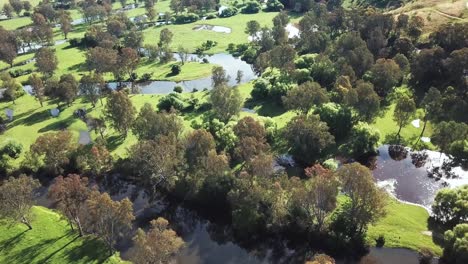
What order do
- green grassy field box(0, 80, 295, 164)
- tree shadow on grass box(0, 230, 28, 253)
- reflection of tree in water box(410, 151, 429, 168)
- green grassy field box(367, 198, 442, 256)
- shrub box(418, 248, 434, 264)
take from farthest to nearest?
green grassy field box(0, 80, 295, 164)
reflection of tree in water box(410, 151, 429, 168)
tree shadow on grass box(0, 230, 28, 253)
green grassy field box(367, 198, 442, 256)
shrub box(418, 248, 434, 264)

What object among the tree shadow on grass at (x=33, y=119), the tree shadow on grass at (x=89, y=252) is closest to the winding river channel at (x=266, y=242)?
the tree shadow on grass at (x=89, y=252)

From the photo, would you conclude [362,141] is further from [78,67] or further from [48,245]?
[78,67]

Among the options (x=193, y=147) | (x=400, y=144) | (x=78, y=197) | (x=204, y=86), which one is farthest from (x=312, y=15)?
(x=78, y=197)

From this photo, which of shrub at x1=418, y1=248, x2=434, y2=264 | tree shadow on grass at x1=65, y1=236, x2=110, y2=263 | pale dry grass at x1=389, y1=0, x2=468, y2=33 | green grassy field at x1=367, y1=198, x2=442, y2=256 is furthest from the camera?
pale dry grass at x1=389, y1=0, x2=468, y2=33

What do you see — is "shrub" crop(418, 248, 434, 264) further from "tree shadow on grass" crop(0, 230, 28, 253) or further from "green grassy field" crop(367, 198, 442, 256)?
"tree shadow on grass" crop(0, 230, 28, 253)

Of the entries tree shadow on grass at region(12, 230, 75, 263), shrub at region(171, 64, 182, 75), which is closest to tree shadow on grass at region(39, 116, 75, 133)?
shrub at region(171, 64, 182, 75)

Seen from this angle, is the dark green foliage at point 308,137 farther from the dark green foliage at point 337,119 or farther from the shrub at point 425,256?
the shrub at point 425,256

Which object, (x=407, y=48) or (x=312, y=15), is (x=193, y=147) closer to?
(x=407, y=48)

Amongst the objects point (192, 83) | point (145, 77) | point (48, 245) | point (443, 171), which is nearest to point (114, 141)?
point (48, 245)
